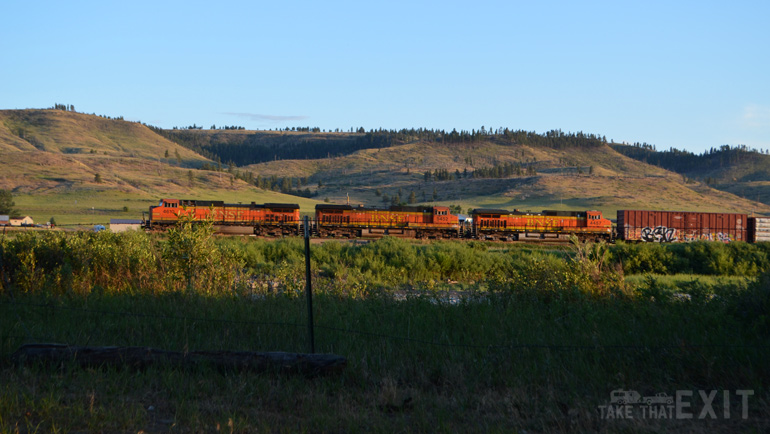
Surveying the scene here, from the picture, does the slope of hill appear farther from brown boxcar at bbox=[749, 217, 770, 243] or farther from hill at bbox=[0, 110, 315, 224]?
brown boxcar at bbox=[749, 217, 770, 243]

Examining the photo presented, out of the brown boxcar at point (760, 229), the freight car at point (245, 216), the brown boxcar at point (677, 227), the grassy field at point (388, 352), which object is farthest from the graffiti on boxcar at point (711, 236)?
the grassy field at point (388, 352)

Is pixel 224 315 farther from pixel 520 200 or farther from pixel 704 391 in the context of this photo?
pixel 520 200

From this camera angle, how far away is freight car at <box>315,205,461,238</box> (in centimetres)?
4538

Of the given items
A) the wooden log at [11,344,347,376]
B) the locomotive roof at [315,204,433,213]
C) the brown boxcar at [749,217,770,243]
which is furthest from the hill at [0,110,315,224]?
the brown boxcar at [749,217,770,243]

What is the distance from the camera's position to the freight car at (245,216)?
42.4m

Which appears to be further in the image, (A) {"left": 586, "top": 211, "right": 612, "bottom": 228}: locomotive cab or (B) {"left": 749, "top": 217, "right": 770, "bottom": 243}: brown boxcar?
(B) {"left": 749, "top": 217, "right": 770, "bottom": 243}: brown boxcar

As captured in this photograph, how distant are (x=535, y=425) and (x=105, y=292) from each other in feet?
28.3

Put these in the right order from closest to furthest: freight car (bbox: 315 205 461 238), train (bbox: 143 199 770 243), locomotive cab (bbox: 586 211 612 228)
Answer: train (bbox: 143 199 770 243), freight car (bbox: 315 205 461 238), locomotive cab (bbox: 586 211 612 228)

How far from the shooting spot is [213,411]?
555 cm

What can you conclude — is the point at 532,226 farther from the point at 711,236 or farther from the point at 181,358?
the point at 181,358

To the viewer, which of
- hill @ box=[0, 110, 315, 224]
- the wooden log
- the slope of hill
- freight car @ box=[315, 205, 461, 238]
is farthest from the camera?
the slope of hill

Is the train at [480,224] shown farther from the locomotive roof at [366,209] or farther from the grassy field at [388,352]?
the grassy field at [388,352]

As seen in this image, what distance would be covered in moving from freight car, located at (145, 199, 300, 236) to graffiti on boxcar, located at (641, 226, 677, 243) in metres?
29.4

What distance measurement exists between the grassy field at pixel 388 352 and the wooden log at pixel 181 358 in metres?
0.11
